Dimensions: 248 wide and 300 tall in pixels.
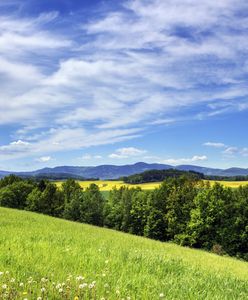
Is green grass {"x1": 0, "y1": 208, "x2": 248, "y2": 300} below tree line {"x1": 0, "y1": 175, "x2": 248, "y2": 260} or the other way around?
the other way around

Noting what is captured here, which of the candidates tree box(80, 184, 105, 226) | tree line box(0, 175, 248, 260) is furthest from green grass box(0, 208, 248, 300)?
tree box(80, 184, 105, 226)

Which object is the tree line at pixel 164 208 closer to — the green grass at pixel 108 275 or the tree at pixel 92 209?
the tree at pixel 92 209

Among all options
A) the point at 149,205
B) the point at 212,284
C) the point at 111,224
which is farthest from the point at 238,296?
the point at 111,224

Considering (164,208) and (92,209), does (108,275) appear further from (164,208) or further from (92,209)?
(92,209)

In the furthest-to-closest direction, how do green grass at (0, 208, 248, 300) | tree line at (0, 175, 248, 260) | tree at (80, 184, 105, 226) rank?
tree at (80, 184, 105, 226)
tree line at (0, 175, 248, 260)
green grass at (0, 208, 248, 300)

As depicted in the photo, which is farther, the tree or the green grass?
the tree

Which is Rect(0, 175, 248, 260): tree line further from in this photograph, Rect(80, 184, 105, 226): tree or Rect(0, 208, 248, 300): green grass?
Rect(0, 208, 248, 300): green grass

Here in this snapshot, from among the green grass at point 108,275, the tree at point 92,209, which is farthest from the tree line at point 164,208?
the green grass at point 108,275

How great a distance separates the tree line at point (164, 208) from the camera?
221ft

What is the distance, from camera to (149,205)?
265 ft

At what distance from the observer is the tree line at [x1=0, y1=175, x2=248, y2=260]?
221 ft

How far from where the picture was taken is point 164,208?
79000 millimetres

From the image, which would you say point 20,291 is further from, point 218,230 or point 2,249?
point 218,230

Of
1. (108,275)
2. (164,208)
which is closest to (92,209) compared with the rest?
(164,208)
